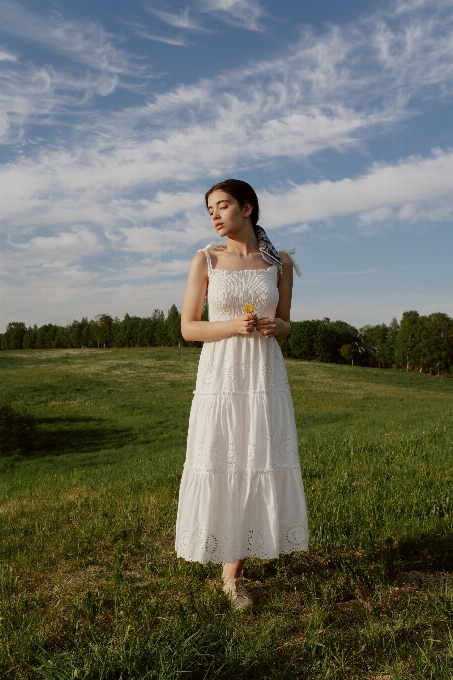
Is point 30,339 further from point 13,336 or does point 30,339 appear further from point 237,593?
point 237,593

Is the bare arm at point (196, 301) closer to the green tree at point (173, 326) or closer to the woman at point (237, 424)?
the woman at point (237, 424)

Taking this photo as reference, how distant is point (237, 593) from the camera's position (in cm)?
427

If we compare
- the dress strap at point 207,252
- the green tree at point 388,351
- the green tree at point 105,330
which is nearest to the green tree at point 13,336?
the green tree at point 105,330

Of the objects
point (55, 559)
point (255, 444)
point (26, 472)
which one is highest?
point (255, 444)

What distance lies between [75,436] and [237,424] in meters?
27.9

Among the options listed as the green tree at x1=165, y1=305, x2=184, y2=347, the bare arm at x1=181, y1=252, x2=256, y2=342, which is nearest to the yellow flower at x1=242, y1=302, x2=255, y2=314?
the bare arm at x1=181, y1=252, x2=256, y2=342

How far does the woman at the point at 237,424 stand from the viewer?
13.5ft

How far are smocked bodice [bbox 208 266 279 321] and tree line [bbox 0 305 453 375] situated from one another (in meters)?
61.6

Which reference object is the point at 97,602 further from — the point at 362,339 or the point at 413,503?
the point at 362,339

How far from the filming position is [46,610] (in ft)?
13.7

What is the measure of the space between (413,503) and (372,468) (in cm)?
182

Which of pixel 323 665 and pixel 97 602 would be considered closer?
pixel 323 665

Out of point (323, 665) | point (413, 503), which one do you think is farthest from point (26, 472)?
point (323, 665)

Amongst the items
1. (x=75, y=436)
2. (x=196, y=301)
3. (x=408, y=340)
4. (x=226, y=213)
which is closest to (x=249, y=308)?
(x=196, y=301)
